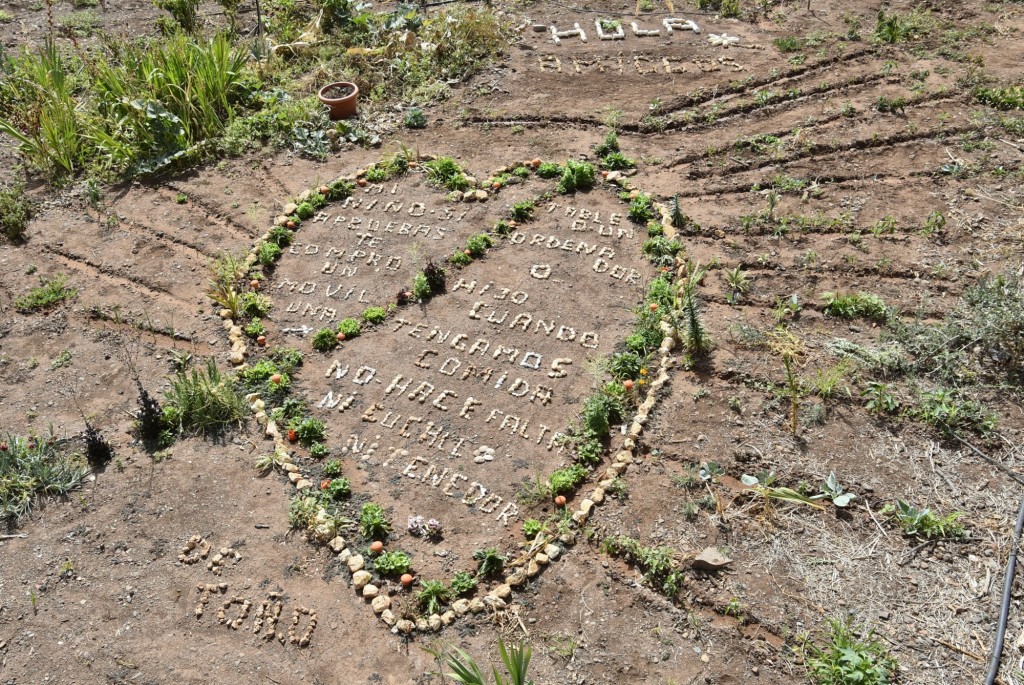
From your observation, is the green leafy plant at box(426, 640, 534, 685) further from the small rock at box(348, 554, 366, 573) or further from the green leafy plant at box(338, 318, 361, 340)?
the green leafy plant at box(338, 318, 361, 340)

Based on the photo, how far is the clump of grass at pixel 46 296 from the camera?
315 inches

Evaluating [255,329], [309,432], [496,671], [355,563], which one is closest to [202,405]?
[309,432]

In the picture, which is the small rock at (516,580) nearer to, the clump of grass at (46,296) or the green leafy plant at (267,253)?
the green leafy plant at (267,253)

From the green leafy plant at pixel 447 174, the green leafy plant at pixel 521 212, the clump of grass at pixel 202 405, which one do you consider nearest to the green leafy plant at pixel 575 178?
the green leafy plant at pixel 521 212

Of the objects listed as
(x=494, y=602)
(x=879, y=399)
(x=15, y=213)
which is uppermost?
(x=15, y=213)

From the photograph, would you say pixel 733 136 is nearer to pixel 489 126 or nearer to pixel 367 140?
pixel 489 126

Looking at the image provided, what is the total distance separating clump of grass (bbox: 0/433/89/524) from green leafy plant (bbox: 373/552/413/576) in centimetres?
247

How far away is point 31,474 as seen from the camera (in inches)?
249

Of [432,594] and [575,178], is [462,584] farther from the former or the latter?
[575,178]

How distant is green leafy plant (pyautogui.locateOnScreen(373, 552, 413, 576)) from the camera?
5.77m

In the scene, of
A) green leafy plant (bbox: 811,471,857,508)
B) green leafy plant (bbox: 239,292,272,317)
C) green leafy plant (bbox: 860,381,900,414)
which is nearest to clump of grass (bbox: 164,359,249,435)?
green leafy plant (bbox: 239,292,272,317)

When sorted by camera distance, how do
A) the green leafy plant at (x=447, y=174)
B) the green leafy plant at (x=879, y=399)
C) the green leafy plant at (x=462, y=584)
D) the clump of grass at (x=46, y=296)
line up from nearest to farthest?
1. the green leafy plant at (x=462, y=584)
2. the green leafy plant at (x=879, y=399)
3. the clump of grass at (x=46, y=296)
4. the green leafy plant at (x=447, y=174)

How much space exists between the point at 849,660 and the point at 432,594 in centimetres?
261

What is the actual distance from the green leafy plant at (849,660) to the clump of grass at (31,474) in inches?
211
